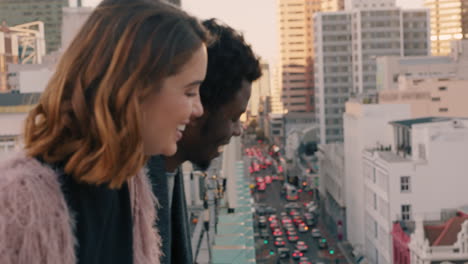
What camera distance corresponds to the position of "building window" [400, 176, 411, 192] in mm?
35500

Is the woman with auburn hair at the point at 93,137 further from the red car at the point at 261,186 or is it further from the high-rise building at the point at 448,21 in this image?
the high-rise building at the point at 448,21

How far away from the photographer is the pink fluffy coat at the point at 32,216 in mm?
1551

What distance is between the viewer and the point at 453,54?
214 ft

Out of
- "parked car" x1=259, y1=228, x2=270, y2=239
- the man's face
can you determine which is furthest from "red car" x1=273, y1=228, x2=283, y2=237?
the man's face

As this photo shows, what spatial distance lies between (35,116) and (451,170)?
35935 mm

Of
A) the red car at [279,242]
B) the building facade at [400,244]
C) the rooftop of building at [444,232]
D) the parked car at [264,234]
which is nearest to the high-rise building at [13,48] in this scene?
the parked car at [264,234]

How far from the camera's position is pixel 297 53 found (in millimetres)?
112812

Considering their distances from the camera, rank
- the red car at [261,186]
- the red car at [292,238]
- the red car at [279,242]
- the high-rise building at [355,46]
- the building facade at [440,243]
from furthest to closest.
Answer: the high-rise building at [355,46], the red car at [261,186], the red car at [292,238], the red car at [279,242], the building facade at [440,243]

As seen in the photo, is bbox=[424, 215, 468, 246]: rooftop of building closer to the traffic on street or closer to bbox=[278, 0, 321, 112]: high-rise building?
the traffic on street

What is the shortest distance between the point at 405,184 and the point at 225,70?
1311 inches

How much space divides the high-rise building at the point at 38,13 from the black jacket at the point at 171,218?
131 metres

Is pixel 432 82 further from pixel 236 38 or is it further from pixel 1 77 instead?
pixel 236 38

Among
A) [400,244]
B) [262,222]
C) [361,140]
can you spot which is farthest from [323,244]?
[400,244]

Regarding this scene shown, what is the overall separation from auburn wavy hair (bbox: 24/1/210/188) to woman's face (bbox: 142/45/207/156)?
0.04 meters
